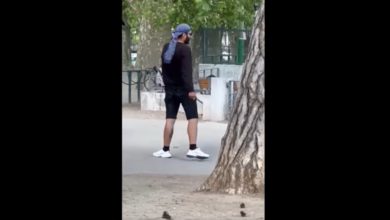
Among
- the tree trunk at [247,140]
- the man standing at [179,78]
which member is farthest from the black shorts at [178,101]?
the tree trunk at [247,140]

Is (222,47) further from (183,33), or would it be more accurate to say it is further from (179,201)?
(179,201)

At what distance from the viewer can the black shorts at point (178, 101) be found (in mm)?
9688

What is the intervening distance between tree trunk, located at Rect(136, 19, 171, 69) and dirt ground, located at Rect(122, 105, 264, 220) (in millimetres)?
13339

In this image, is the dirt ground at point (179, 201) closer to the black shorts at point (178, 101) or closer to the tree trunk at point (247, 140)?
the tree trunk at point (247, 140)

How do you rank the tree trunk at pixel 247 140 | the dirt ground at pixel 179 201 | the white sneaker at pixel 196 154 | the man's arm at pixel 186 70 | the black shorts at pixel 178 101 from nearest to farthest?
the dirt ground at pixel 179 201 < the tree trunk at pixel 247 140 < the man's arm at pixel 186 70 < the black shorts at pixel 178 101 < the white sneaker at pixel 196 154

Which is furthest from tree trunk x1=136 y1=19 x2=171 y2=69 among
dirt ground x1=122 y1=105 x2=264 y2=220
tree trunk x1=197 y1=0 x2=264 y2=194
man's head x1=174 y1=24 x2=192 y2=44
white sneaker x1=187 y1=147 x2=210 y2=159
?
tree trunk x1=197 y1=0 x2=264 y2=194

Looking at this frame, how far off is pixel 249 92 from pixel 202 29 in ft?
36.9

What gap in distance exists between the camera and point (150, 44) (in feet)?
73.5

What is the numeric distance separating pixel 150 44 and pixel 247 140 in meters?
14.9

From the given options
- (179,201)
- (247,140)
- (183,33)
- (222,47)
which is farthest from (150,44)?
(179,201)

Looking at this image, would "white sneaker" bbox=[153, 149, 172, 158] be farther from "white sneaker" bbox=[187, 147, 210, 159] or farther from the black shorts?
the black shorts

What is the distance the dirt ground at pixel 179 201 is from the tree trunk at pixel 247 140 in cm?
16
